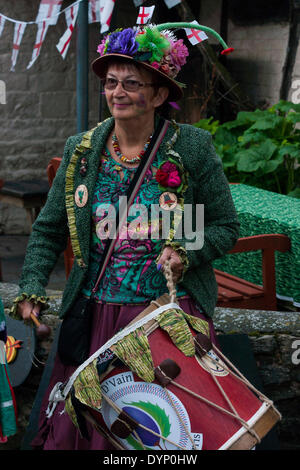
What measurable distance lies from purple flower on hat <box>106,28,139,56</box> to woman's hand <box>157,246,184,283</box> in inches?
25.1

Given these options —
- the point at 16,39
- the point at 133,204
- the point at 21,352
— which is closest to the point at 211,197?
the point at 133,204

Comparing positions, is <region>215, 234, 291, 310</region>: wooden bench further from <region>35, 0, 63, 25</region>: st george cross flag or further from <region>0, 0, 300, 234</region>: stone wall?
<region>0, 0, 300, 234</region>: stone wall

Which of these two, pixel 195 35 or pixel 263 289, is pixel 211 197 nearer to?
pixel 195 35

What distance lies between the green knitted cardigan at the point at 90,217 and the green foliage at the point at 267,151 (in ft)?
10.8

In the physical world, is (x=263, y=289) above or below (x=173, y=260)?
below

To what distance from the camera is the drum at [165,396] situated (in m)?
2.04

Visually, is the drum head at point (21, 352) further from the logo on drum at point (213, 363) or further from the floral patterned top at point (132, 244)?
the logo on drum at point (213, 363)

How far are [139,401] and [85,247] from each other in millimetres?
576

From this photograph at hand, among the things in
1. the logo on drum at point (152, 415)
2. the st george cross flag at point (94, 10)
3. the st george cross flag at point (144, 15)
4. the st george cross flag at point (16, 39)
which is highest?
the st george cross flag at point (94, 10)

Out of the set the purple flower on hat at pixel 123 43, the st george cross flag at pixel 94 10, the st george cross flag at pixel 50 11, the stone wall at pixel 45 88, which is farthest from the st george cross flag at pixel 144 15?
the stone wall at pixel 45 88

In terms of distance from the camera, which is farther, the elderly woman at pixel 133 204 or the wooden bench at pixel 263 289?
the wooden bench at pixel 263 289

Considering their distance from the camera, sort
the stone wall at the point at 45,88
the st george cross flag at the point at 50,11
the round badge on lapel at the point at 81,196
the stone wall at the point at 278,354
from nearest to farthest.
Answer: the round badge on lapel at the point at 81,196 → the stone wall at the point at 278,354 → the st george cross flag at the point at 50,11 → the stone wall at the point at 45,88

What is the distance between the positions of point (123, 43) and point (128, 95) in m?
0.16

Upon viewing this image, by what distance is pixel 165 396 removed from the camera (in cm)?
205
